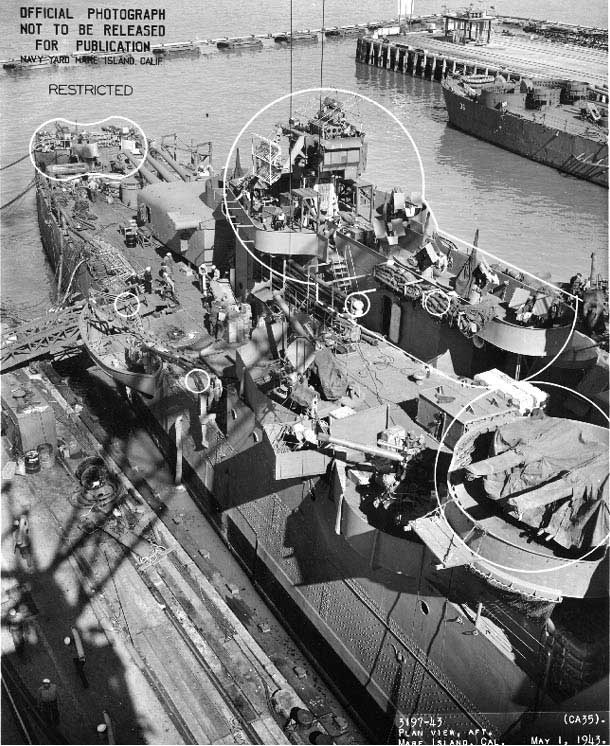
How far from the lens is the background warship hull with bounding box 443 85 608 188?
4941cm

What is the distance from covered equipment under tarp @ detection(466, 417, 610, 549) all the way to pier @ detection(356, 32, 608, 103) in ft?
200

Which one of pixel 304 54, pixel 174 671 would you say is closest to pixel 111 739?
pixel 174 671

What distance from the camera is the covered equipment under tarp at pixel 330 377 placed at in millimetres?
17312

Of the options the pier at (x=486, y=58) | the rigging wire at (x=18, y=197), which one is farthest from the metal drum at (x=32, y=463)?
the pier at (x=486, y=58)

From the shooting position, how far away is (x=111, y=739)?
15773 mm

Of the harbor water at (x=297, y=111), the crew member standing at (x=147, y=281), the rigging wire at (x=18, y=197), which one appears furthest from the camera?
the rigging wire at (x=18, y=197)

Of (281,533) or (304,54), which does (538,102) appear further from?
(281,533)

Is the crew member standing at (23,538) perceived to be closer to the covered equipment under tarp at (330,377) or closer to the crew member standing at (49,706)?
the crew member standing at (49,706)

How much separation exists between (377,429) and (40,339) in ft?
45.6

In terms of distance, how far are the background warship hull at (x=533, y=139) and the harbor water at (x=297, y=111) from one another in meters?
0.66

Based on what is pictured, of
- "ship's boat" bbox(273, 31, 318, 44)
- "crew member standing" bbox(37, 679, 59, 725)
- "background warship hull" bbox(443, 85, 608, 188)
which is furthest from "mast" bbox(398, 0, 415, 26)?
"crew member standing" bbox(37, 679, 59, 725)

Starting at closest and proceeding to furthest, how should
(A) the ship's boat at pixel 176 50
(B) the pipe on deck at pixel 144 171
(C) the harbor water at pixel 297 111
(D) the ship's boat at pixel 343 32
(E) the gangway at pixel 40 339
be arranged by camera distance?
1. (E) the gangway at pixel 40 339
2. (B) the pipe on deck at pixel 144 171
3. (C) the harbor water at pixel 297 111
4. (A) the ship's boat at pixel 176 50
5. (D) the ship's boat at pixel 343 32

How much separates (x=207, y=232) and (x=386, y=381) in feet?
38.3

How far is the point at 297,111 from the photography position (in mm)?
42562
